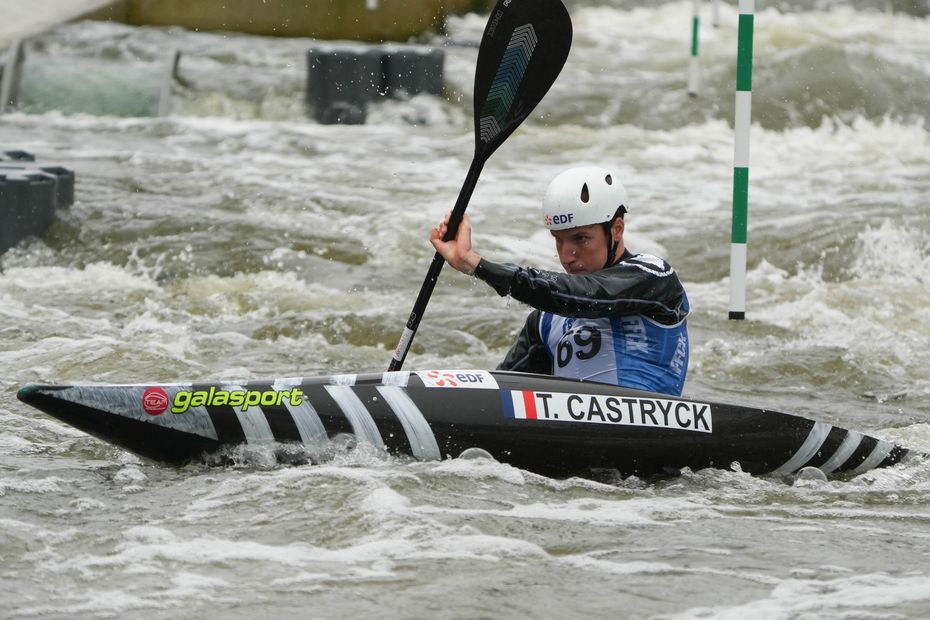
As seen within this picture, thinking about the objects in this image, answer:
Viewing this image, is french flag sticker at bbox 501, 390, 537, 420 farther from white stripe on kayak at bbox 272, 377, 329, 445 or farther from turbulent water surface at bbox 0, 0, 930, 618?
white stripe on kayak at bbox 272, 377, 329, 445

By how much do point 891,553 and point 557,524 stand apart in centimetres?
86

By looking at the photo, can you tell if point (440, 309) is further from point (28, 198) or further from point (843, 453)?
point (843, 453)

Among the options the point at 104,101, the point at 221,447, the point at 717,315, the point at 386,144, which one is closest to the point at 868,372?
the point at 717,315

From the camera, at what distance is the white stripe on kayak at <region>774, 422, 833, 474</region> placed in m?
4.59

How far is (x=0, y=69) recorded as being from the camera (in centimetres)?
1376

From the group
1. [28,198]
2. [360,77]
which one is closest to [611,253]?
[28,198]

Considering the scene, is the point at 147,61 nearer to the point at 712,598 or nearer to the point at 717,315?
the point at 717,315

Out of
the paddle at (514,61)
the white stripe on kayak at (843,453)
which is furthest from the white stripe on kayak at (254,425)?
the white stripe on kayak at (843,453)

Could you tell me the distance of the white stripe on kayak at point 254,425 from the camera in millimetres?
4238

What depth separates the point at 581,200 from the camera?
4367mm

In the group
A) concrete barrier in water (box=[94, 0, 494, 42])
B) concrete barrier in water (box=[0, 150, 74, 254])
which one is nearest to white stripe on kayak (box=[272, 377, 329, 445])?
concrete barrier in water (box=[0, 150, 74, 254])

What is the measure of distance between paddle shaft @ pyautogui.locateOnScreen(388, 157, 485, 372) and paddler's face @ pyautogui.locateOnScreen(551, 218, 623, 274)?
0.31 m

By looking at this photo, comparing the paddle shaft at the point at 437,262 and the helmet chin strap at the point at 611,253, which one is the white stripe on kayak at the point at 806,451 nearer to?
the helmet chin strap at the point at 611,253

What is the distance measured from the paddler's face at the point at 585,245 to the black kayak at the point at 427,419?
37cm
